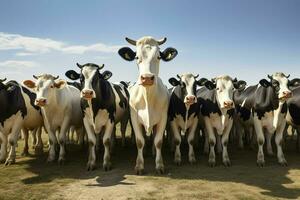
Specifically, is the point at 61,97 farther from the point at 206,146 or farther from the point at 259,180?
the point at 259,180

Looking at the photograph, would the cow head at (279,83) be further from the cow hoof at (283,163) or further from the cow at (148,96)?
the cow at (148,96)

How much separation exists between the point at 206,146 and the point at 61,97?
5.12 m

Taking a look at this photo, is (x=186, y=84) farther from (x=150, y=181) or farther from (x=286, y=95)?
(x=150, y=181)

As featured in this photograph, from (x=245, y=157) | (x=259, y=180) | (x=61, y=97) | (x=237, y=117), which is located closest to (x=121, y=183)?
(x=259, y=180)

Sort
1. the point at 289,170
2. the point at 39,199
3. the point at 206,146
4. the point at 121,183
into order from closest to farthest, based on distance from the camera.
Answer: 1. the point at 39,199
2. the point at 121,183
3. the point at 289,170
4. the point at 206,146

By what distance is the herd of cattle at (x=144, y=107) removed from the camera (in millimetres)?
9477

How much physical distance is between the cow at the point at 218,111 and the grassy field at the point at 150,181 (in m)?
0.60

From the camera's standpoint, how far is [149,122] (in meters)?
9.42

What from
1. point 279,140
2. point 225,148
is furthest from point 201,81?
point 279,140

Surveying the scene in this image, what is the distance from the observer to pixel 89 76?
31.3ft

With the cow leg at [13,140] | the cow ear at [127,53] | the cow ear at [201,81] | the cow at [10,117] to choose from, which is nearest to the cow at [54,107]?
the cow at [10,117]

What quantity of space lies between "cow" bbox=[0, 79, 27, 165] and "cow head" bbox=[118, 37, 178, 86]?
12.4 feet

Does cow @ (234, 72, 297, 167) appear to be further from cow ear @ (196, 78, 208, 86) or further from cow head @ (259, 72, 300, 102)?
cow ear @ (196, 78, 208, 86)

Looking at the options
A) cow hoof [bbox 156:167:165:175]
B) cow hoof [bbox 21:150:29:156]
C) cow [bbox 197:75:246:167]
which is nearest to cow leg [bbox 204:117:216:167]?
cow [bbox 197:75:246:167]
